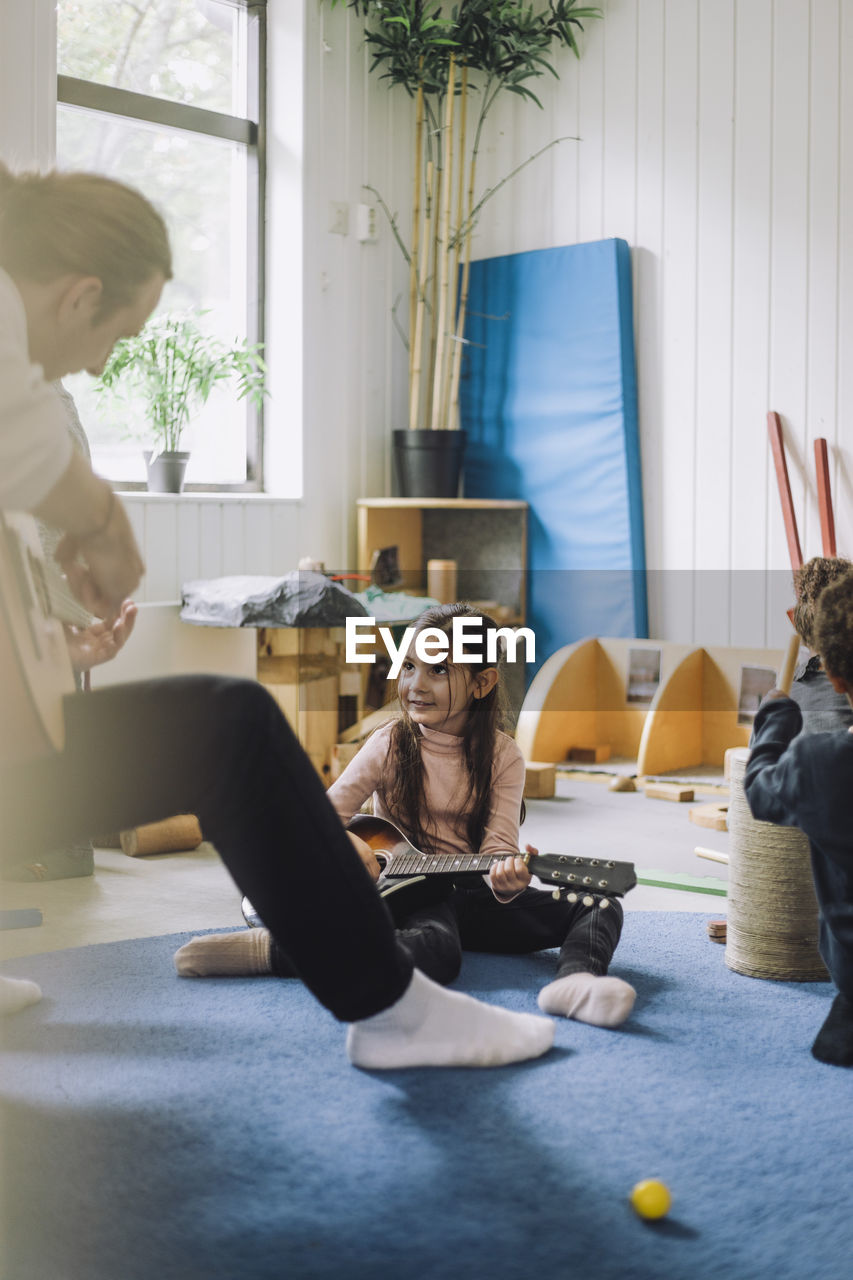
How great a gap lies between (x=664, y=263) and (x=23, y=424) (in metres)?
3.05

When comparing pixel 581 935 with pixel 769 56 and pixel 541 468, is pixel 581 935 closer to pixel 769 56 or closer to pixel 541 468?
pixel 541 468

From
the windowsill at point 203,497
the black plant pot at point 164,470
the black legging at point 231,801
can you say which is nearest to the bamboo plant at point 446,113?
the windowsill at point 203,497

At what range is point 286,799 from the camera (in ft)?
3.72

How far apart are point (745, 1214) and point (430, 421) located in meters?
3.26

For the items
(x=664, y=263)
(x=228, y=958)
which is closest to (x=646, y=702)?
(x=664, y=263)

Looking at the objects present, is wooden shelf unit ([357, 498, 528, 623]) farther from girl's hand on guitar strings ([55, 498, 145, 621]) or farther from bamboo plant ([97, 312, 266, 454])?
girl's hand on guitar strings ([55, 498, 145, 621])

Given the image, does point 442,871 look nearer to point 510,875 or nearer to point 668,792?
point 510,875

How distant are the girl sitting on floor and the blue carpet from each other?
0.49ft

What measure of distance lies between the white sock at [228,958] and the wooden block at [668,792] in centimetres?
154

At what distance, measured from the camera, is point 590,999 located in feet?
5.23

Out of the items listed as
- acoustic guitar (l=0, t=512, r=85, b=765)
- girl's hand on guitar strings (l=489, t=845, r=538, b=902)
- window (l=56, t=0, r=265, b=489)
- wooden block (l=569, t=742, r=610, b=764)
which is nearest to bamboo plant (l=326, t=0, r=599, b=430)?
window (l=56, t=0, r=265, b=489)

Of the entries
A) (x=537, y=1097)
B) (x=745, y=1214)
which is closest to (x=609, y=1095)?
(x=537, y=1097)

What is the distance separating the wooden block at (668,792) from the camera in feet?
10.1

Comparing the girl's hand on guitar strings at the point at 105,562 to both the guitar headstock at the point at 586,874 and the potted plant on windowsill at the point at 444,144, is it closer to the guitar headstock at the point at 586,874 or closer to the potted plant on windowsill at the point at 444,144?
the guitar headstock at the point at 586,874
